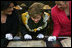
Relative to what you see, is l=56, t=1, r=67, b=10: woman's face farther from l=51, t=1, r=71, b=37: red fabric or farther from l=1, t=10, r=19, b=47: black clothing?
l=1, t=10, r=19, b=47: black clothing

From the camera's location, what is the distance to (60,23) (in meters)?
1.43

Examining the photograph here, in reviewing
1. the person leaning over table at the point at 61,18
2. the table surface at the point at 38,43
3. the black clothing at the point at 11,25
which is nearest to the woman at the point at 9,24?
the black clothing at the point at 11,25

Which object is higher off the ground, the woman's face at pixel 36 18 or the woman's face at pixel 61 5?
the woman's face at pixel 61 5

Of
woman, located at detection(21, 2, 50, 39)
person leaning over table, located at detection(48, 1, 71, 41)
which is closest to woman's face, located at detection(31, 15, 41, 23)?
woman, located at detection(21, 2, 50, 39)

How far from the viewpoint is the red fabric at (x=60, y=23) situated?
4.54 ft

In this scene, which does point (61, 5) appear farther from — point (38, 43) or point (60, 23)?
point (38, 43)

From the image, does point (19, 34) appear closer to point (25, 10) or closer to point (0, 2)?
point (25, 10)

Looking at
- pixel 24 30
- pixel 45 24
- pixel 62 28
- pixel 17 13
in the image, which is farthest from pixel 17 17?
pixel 62 28

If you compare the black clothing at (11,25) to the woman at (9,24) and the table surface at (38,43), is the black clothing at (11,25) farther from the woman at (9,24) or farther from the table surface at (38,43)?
the table surface at (38,43)

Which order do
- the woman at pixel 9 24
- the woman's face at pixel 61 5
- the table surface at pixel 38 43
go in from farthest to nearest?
the woman at pixel 9 24, the woman's face at pixel 61 5, the table surface at pixel 38 43

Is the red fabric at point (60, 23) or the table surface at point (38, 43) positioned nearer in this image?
the table surface at point (38, 43)

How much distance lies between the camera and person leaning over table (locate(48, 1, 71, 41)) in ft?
4.38

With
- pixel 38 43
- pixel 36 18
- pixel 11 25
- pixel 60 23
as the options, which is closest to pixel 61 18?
pixel 60 23

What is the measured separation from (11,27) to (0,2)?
1.14 feet
